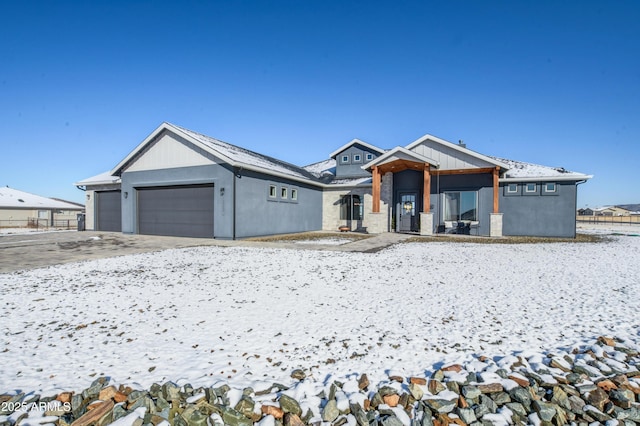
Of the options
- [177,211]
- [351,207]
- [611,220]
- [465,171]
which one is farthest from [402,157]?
[611,220]

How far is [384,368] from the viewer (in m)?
2.56

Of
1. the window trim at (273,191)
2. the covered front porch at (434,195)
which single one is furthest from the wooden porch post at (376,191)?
the window trim at (273,191)

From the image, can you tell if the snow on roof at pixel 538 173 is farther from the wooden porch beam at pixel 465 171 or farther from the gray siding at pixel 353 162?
the gray siding at pixel 353 162

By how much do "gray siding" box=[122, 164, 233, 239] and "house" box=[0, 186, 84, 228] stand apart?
14122mm

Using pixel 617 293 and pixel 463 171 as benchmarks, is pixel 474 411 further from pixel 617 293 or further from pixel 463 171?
pixel 463 171

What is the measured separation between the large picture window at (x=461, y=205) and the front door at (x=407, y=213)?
1.66m

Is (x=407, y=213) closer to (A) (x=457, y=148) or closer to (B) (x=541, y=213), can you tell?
(A) (x=457, y=148)

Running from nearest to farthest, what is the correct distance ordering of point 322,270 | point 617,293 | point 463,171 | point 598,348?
point 598,348 < point 617,293 < point 322,270 < point 463,171

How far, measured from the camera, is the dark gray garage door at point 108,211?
17.4 metres

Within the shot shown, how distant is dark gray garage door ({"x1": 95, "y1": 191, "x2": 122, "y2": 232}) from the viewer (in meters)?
17.4

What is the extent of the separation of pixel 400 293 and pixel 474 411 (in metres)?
2.64

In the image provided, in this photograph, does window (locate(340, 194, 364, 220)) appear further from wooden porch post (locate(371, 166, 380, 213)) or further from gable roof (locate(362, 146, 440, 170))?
gable roof (locate(362, 146, 440, 170))

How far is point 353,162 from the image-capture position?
810 inches

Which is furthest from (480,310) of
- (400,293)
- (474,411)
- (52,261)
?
(52,261)
